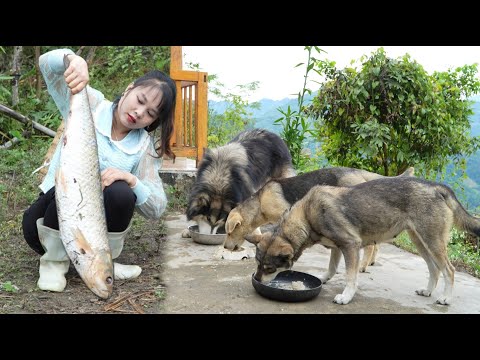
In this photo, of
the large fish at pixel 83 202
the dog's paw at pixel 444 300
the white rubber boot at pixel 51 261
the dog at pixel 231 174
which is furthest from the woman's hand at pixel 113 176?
the dog's paw at pixel 444 300

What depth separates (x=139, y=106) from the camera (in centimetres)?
378

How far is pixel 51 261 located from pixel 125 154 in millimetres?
1049

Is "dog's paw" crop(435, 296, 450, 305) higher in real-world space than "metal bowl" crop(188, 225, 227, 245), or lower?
higher

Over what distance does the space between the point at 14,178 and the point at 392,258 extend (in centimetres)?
559

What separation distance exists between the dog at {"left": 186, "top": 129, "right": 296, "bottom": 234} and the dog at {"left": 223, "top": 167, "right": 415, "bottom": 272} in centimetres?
36

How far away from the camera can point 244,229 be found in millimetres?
5473

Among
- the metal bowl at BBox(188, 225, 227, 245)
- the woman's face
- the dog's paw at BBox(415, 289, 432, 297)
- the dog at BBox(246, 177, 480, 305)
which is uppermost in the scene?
the woman's face

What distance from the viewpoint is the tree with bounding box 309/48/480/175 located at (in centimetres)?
719

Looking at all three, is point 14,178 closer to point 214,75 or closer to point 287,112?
point 287,112

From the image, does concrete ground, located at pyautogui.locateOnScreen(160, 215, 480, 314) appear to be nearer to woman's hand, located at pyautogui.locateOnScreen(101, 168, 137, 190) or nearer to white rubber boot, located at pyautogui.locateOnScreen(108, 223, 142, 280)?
white rubber boot, located at pyautogui.locateOnScreen(108, 223, 142, 280)

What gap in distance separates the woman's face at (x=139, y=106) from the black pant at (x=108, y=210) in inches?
20.9

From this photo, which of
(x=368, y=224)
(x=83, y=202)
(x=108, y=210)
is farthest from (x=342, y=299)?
(x=83, y=202)

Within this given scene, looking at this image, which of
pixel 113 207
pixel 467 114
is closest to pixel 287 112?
pixel 467 114

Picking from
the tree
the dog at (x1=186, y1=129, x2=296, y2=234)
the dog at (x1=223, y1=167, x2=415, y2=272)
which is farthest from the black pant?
the tree
